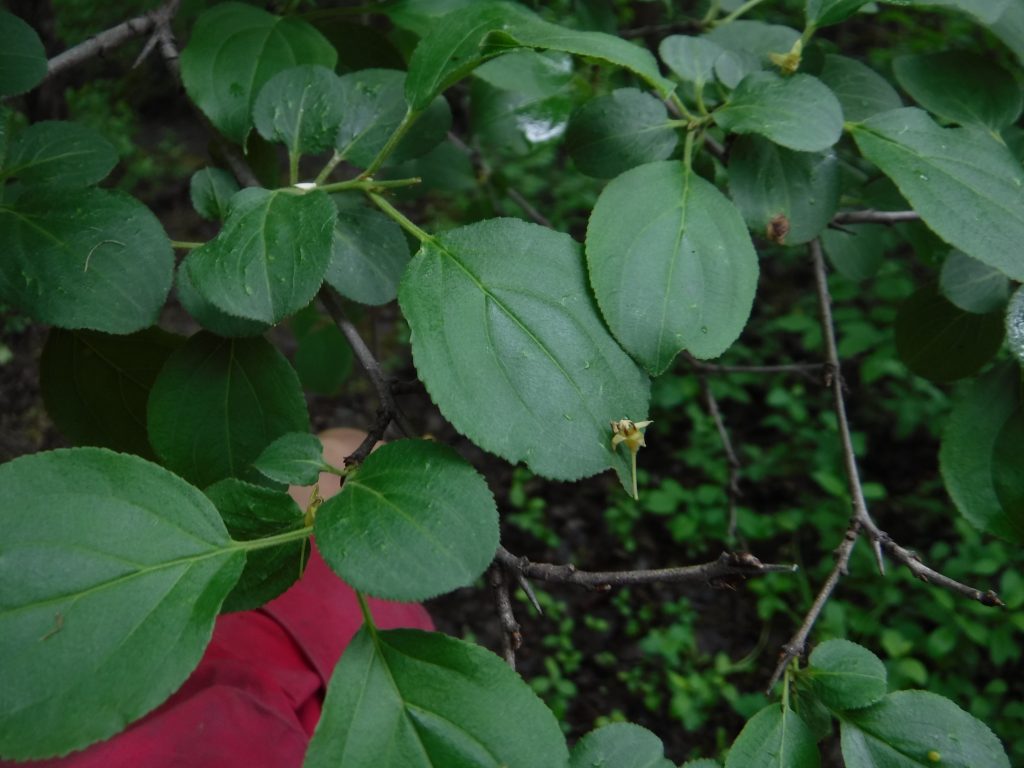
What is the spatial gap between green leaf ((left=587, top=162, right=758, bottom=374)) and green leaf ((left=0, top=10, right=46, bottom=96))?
1.65ft

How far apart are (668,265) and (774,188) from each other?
0.17 metres

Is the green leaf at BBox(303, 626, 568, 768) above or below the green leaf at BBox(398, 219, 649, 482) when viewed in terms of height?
below

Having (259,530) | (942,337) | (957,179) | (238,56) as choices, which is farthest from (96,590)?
(942,337)

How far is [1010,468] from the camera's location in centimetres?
78

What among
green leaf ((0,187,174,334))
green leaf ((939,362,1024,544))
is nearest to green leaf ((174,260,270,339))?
green leaf ((0,187,174,334))

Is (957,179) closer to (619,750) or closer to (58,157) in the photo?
(619,750)

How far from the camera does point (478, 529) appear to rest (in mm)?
553

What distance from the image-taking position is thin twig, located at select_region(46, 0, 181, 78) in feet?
2.84

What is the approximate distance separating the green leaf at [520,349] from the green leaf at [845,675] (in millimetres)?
215

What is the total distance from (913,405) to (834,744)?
93 centimetres

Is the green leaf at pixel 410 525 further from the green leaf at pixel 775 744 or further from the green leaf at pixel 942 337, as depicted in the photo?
the green leaf at pixel 942 337

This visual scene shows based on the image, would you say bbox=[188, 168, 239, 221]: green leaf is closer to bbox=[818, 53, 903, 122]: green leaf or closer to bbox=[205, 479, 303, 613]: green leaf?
bbox=[205, 479, 303, 613]: green leaf

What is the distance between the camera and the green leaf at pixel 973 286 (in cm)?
80

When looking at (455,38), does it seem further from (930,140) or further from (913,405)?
(913,405)
